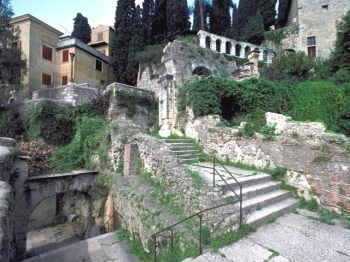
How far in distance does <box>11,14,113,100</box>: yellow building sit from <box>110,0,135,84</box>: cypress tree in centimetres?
365

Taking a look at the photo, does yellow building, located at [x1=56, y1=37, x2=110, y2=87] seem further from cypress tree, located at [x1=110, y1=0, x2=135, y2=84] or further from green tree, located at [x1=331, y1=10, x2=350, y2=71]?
green tree, located at [x1=331, y1=10, x2=350, y2=71]

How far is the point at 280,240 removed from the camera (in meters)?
3.94

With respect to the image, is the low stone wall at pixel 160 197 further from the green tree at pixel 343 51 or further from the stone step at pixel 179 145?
the green tree at pixel 343 51

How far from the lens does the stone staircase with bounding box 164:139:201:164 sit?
8483 millimetres

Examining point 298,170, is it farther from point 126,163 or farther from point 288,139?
→ point 126,163

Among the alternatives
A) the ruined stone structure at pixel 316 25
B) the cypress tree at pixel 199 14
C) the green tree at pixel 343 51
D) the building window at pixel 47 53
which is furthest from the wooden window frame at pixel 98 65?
the green tree at pixel 343 51

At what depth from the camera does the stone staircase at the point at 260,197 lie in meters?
4.64

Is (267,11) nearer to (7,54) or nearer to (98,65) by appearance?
(98,65)

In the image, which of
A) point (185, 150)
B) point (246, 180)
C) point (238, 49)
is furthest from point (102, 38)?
point (246, 180)

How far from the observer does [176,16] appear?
23156 millimetres

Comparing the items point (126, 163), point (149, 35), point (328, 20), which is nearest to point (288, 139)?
point (126, 163)

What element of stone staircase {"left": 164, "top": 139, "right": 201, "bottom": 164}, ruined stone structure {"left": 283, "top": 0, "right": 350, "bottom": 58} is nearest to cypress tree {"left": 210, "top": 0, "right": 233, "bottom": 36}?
ruined stone structure {"left": 283, "top": 0, "right": 350, "bottom": 58}

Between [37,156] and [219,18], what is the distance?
28.4 m

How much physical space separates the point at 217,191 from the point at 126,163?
354 centimetres
